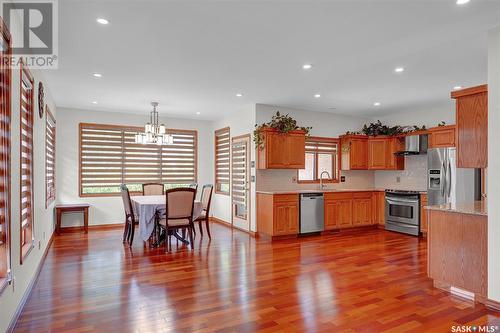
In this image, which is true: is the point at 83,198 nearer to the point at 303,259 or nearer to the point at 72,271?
the point at 72,271

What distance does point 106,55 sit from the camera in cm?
373

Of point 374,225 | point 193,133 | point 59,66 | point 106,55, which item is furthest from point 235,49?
point 374,225

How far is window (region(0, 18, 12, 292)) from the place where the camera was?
2334 mm

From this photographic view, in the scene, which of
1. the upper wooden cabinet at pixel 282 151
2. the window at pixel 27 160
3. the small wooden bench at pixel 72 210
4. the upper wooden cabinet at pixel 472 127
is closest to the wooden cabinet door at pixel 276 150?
the upper wooden cabinet at pixel 282 151

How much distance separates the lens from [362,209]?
7008 mm

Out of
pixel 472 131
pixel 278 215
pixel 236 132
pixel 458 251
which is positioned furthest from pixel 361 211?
pixel 472 131

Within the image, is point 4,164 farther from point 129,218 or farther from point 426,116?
point 426,116

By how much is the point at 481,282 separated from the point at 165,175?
254 inches

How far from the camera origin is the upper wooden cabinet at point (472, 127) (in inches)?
125

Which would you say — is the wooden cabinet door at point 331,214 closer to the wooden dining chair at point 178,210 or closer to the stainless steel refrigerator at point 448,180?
the stainless steel refrigerator at point 448,180

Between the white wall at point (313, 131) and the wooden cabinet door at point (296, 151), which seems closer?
the wooden cabinet door at point (296, 151)

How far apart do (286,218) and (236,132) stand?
2304 millimetres

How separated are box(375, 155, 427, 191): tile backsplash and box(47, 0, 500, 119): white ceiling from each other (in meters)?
1.59

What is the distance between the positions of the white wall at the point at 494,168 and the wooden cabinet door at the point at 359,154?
4.19 meters
